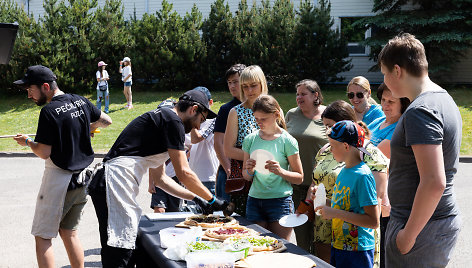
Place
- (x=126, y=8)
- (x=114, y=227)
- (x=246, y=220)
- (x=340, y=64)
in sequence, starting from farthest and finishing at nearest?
(x=126, y=8), (x=340, y=64), (x=246, y=220), (x=114, y=227)

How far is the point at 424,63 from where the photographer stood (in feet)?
8.45

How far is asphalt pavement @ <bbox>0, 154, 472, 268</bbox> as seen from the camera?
588 cm

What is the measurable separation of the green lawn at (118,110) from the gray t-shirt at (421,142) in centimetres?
1120

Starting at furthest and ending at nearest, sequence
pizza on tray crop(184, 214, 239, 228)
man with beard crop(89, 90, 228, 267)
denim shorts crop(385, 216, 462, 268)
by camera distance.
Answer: pizza on tray crop(184, 214, 239, 228), man with beard crop(89, 90, 228, 267), denim shorts crop(385, 216, 462, 268)

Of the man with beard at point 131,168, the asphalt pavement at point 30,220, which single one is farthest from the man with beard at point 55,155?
the asphalt pavement at point 30,220

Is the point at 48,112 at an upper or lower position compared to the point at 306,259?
upper

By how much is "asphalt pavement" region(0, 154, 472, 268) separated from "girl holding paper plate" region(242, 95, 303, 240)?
221cm

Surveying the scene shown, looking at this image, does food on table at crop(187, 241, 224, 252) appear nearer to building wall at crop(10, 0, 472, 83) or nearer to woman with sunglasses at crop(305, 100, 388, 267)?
woman with sunglasses at crop(305, 100, 388, 267)

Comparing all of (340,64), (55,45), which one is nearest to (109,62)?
(55,45)

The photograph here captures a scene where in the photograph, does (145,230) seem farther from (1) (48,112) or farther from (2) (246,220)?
(1) (48,112)

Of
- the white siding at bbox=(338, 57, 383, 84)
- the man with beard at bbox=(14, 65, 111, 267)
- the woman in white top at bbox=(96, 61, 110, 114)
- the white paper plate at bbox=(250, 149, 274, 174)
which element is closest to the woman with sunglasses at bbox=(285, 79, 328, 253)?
the white paper plate at bbox=(250, 149, 274, 174)

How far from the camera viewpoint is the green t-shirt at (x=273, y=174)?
14.3ft

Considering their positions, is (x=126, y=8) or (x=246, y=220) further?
(x=126, y=8)

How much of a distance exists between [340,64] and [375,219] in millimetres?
17364
